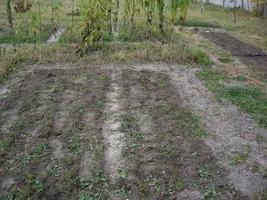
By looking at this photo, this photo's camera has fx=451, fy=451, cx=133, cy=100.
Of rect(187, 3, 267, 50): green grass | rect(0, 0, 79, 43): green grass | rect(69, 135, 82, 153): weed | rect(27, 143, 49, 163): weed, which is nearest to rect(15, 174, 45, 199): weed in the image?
rect(27, 143, 49, 163): weed

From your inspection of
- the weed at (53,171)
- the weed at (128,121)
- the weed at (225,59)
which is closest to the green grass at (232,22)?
the weed at (225,59)

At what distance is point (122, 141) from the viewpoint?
540 cm

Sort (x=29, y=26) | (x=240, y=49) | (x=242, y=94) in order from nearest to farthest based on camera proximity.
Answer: (x=242, y=94), (x=29, y=26), (x=240, y=49)

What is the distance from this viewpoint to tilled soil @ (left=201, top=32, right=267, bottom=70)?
9.71 m

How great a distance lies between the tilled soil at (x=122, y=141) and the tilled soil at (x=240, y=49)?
2.41m

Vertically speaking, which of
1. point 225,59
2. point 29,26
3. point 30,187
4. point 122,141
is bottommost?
point 30,187

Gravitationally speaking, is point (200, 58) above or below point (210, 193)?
above

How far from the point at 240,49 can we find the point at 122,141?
6255 mm

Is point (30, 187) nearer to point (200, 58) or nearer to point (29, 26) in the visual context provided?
point (200, 58)

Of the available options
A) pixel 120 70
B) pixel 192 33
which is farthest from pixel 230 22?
pixel 120 70

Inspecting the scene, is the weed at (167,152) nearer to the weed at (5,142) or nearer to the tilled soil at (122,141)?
the tilled soil at (122,141)

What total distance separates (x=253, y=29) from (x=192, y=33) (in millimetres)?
2756

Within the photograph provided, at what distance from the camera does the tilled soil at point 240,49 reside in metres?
9.71

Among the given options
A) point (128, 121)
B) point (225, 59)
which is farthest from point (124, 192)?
point (225, 59)
